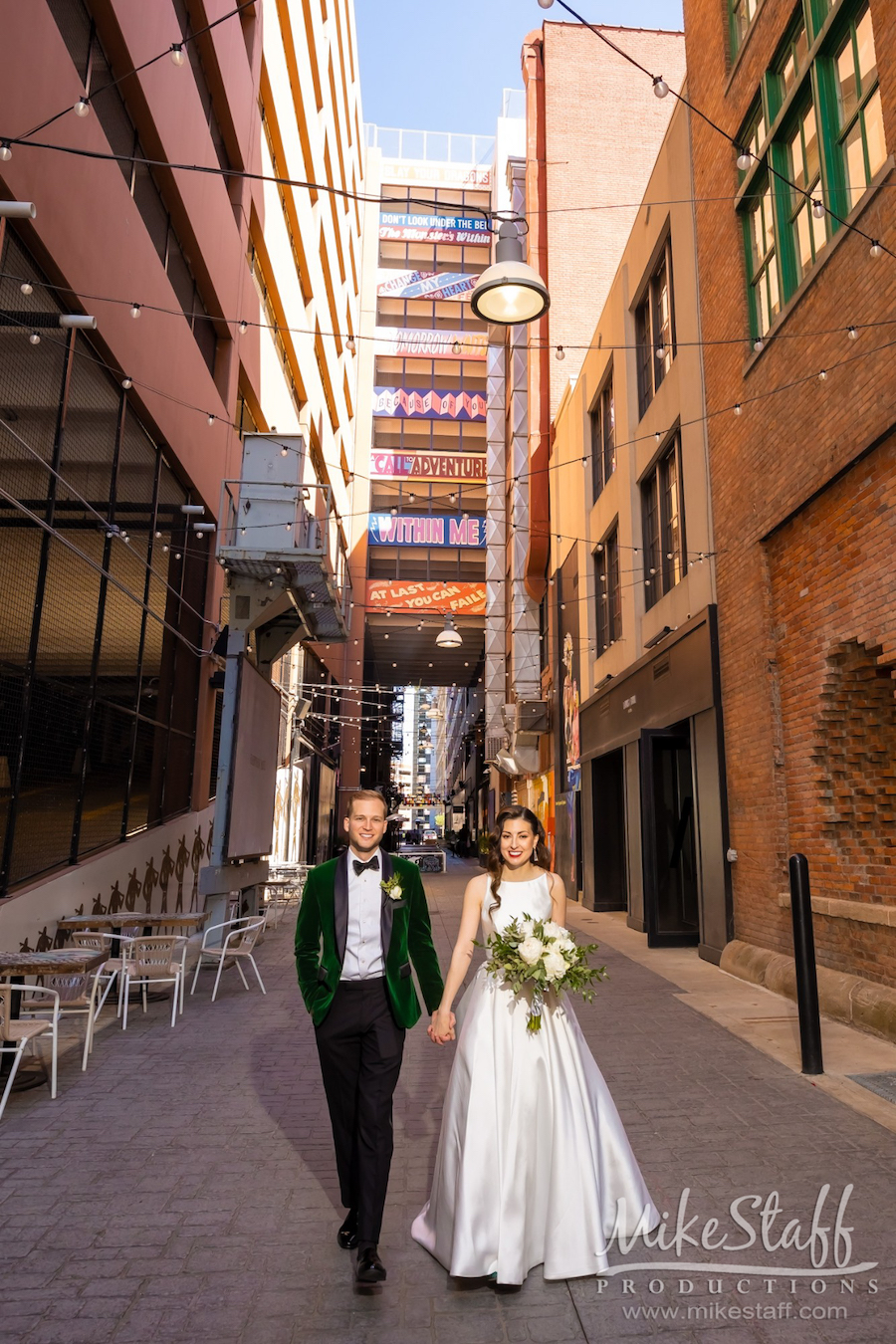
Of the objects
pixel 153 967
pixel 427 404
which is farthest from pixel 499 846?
pixel 427 404

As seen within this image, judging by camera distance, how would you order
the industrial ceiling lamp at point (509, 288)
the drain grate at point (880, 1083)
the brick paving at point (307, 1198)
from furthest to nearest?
the industrial ceiling lamp at point (509, 288), the drain grate at point (880, 1083), the brick paving at point (307, 1198)

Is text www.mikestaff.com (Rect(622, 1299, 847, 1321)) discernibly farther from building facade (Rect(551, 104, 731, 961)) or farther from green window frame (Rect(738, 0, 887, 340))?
building facade (Rect(551, 104, 731, 961))

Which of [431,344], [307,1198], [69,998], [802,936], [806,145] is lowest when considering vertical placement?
[307,1198]

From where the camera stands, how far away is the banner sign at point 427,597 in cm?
4394

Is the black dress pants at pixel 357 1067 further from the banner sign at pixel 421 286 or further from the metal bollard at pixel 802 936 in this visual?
the banner sign at pixel 421 286

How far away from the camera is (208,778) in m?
18.1

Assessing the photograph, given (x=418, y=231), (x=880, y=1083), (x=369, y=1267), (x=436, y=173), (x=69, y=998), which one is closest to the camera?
(x=369, y=1267)

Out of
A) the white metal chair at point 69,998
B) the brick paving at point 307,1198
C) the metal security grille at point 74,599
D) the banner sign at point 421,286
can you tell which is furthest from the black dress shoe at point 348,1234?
the banner sign at point 421,286

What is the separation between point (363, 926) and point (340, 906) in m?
0.13

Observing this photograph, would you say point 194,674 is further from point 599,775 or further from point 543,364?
point 543,364

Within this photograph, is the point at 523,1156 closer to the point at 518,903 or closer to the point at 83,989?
the point at 518,903

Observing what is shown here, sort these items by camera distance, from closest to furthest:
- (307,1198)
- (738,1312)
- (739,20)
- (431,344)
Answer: (738,1312) < (307,1198) < (739,20) < (431,344)

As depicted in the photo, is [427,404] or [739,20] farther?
[427,404]

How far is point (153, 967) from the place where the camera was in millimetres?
8516
